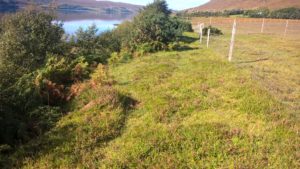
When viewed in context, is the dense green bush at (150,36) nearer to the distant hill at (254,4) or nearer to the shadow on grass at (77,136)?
the shadow on grass at (77,136)

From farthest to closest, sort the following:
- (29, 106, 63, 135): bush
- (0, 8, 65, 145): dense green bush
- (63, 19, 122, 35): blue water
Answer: (63, 19, 122, 35): blue water < (29, 106, 63, 135): bush < (0, 8, 65, 145): dense green bush

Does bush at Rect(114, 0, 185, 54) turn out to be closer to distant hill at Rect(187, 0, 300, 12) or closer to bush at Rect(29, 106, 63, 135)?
bush at Rect(29, 106, 63, 135)

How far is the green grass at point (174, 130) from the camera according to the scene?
4.50m

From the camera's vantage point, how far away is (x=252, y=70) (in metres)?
9.62

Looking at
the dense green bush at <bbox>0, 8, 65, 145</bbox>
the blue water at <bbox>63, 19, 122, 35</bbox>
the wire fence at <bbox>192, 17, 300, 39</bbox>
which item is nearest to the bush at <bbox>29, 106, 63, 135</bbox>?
the dense green bush at <bbox>0, 8, 65, 145</bbox>

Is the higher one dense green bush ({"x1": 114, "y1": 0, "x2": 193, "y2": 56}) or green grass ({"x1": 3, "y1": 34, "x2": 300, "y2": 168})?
dense green bush ({"x1": 114, "y1": 0, "x2": 193, "y2": 56})

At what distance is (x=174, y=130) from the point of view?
17.6ft

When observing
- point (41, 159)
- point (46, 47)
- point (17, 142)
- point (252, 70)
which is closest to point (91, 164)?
point (41, 159)

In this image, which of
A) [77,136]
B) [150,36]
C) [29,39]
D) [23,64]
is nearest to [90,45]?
[29,39]

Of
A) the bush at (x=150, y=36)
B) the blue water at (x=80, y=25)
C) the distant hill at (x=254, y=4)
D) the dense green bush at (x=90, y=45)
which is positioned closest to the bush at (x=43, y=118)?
the dense green bush at (x=90, y=45)

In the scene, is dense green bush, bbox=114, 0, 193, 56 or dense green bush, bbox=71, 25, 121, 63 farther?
dense green bush, bbox=114, 0, 193, 56

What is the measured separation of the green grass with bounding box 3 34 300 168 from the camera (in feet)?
14.8

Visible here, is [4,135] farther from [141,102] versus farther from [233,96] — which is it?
[233,96]

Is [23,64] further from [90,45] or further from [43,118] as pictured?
[43,118]
